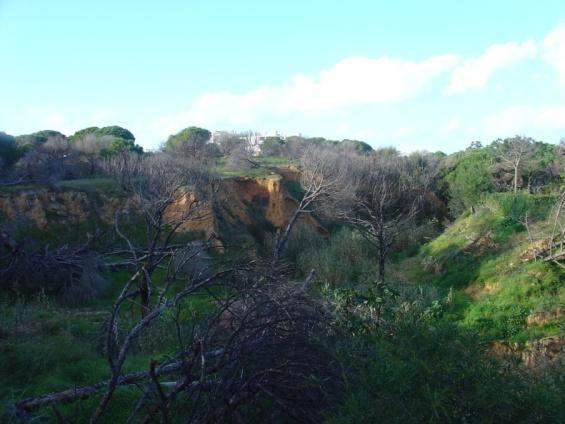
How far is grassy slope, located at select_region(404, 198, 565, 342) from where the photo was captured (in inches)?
488

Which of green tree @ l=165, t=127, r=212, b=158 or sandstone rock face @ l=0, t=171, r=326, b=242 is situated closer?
sandstone rock face @ l=0, t=171, r=326, b=242

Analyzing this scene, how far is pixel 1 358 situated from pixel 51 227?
14877 mm

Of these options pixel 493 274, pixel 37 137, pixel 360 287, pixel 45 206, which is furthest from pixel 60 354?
pixel 37 137

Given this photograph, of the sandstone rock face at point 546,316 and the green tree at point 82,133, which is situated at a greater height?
the green tree at point 82,133

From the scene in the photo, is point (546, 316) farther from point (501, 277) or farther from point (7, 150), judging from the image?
point (7, 150)

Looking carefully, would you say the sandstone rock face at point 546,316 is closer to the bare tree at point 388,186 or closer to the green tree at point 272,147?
the bare tree at point 388,186

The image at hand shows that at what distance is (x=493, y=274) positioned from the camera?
15.5 meters

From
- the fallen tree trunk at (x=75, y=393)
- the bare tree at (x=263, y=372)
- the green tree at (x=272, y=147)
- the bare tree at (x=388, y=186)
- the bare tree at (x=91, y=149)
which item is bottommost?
the fallen tree trunk at (x=75, y=393)

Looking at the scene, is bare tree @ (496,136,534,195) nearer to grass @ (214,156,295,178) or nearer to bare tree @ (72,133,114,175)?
grass @ (214,156,295,178)

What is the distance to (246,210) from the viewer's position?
2858cm

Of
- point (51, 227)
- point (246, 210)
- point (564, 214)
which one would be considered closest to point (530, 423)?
point (564, 214)

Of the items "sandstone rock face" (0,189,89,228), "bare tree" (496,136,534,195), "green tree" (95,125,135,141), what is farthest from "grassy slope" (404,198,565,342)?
"green tree" (95,125,135,141)

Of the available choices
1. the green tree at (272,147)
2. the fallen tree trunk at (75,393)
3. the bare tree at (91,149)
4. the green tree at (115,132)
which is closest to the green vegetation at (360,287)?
the fallen tree trunk at (75,393)

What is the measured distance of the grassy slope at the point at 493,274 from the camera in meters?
12.4
